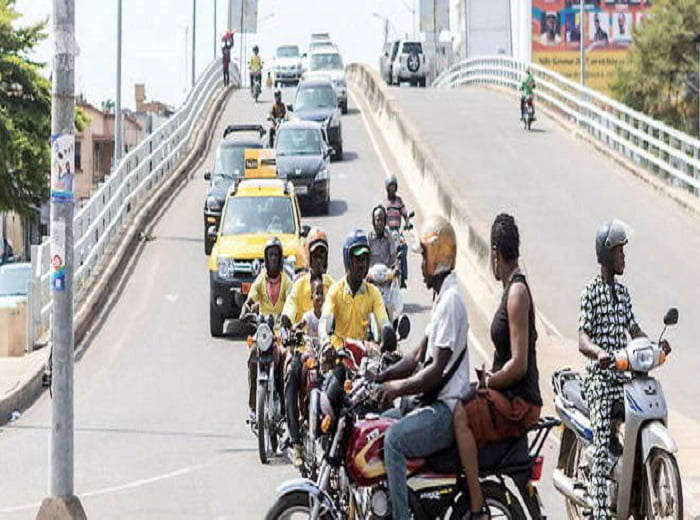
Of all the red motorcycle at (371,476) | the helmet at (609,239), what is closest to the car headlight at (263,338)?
the helmet at (609,239)

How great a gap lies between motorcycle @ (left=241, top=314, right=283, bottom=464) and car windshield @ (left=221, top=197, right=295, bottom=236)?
11.2m

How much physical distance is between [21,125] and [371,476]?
48098 millimetres

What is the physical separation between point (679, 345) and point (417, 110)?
35.4m

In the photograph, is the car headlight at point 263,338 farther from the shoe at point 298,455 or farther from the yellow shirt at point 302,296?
the shoe at point 298,455

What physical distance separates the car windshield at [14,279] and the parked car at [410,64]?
164 ft

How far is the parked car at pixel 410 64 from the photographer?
271ft

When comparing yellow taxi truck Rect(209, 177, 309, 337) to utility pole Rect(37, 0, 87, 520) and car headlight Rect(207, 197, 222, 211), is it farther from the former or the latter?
utility pole Rect(37, 0, 87, 520)

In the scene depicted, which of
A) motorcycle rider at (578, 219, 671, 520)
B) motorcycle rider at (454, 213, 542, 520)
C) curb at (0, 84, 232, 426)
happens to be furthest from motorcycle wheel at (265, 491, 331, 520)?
curb at (0, 84, 232, 426)

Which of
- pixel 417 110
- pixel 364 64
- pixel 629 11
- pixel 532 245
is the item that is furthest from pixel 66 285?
pixel 629 11

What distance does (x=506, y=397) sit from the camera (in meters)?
9.54

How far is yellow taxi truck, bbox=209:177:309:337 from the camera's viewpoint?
24.8 metres

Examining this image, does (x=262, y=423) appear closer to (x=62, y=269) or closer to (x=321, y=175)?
(x=62, y=269)

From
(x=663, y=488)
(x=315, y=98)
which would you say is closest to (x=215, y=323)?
(x=663, y=488)

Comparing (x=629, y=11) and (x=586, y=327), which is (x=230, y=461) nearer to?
(x=586, y=327)
